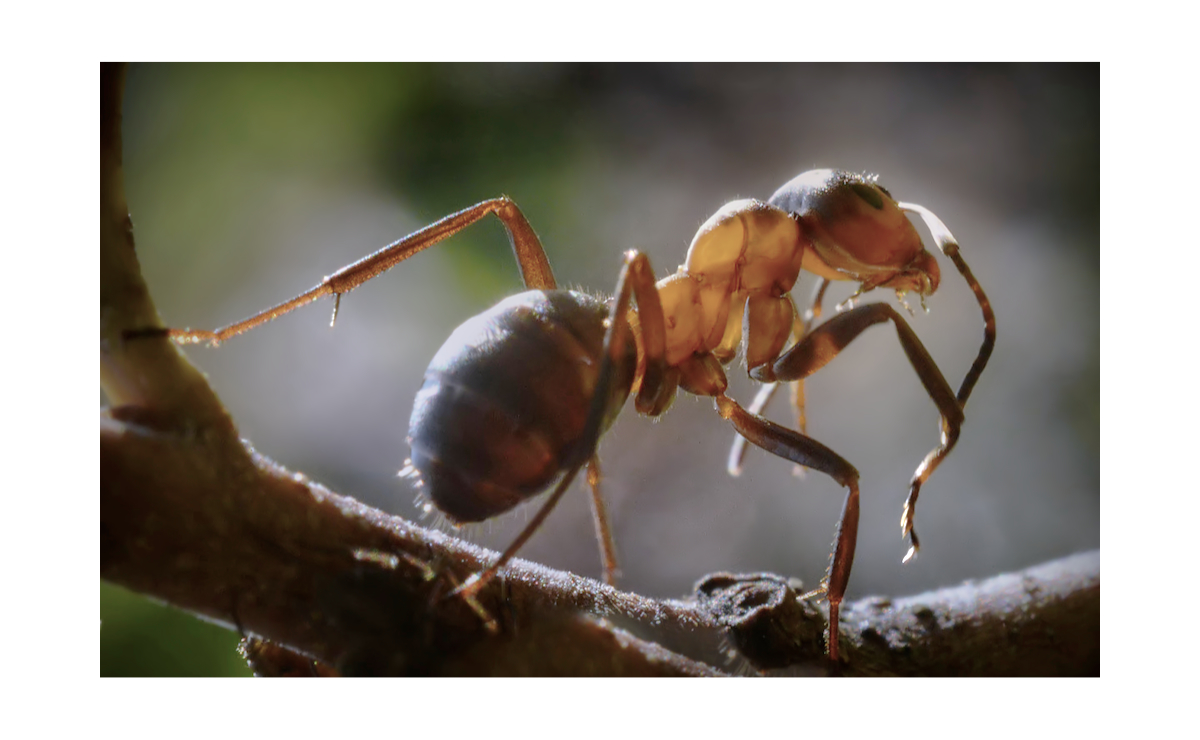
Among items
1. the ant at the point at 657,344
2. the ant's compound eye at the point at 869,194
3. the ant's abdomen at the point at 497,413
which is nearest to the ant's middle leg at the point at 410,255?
the ant at the point at 657,344

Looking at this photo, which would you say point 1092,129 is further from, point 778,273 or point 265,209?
point 265,209

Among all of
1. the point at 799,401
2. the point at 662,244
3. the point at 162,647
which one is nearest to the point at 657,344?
the point at 662,244

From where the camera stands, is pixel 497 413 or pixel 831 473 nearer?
pixel 497 413

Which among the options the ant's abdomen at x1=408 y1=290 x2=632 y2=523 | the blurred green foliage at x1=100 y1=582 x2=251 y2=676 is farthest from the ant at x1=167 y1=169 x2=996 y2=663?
the blurred green foliage at x1=100 y1=582 x2=251 y2=676

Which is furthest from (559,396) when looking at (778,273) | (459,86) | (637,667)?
(459,86)

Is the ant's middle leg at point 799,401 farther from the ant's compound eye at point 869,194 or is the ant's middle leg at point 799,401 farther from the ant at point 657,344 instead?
the ant's compound eye at point 869,194

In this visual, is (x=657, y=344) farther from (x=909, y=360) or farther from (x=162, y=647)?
(x=162, y=647)

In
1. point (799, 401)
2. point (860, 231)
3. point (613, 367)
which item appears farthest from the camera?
point (799, 401)
